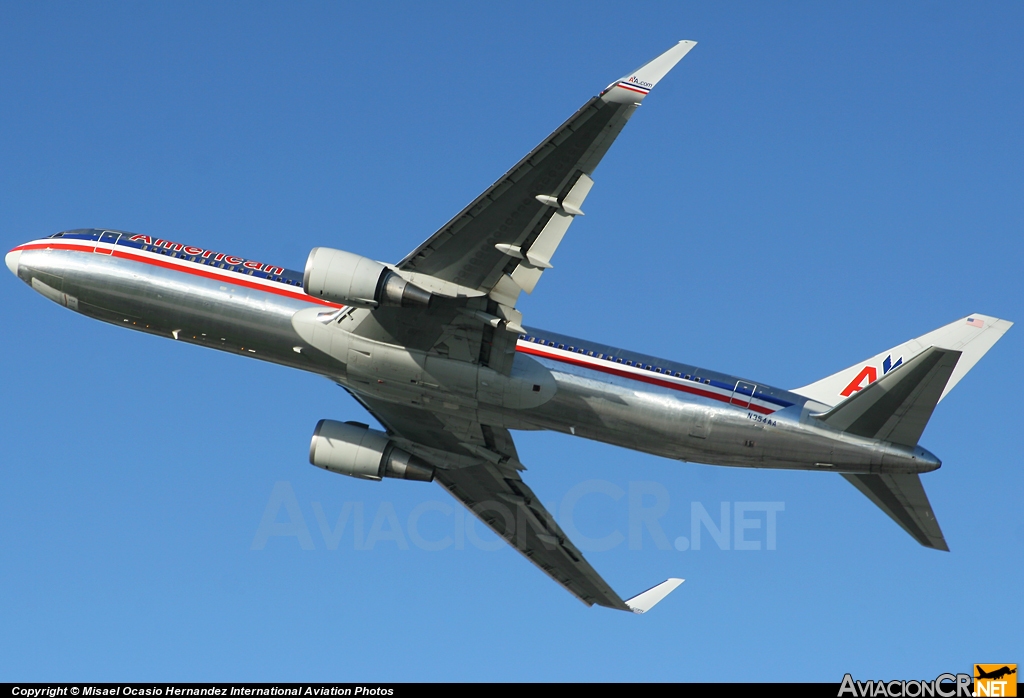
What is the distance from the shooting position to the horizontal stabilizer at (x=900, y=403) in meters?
32.8

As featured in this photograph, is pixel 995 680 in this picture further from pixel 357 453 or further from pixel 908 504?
pixel 357 453

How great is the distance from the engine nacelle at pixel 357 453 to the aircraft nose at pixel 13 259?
13.3 m

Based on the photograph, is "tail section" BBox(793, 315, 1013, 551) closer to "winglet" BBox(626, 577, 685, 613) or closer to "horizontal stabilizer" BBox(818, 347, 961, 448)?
"horizontal stabilizer" BBox(818, 347, 961, 448)

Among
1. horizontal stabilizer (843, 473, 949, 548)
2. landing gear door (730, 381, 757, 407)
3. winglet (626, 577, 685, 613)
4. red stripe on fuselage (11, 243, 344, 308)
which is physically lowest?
winglet (626, 577, 685, 613)

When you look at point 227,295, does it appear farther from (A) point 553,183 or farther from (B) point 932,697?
(B) point 932,697

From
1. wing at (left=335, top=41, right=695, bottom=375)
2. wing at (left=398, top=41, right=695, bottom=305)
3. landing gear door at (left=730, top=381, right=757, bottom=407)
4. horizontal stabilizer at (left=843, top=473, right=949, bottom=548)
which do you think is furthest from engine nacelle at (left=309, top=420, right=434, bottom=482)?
horizontal stabilizer at (left=843, top=473, right=949, bottom=548)

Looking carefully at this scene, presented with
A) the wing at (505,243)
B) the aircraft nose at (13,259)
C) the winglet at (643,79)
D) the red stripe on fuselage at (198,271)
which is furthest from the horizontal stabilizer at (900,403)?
the aircraft nose at (13,259)

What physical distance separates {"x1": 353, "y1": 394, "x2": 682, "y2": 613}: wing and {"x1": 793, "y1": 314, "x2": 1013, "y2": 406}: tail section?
10600 millimetres

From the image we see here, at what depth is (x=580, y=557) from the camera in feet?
145

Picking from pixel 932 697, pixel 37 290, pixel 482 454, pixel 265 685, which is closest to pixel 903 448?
pixel 932 697

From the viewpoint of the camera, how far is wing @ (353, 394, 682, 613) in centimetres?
4122

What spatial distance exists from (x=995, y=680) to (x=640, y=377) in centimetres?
1468

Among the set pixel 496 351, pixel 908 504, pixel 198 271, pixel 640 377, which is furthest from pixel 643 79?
pixel 198 271

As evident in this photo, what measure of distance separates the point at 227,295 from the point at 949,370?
24.6m
